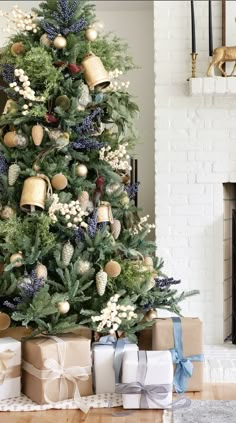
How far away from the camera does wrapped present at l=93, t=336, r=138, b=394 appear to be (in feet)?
9.89

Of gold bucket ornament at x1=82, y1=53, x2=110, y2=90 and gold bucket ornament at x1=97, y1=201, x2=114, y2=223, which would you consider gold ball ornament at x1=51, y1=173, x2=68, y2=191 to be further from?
gold bucket ornament at x1=82, y1=53, x2=110, y2=90

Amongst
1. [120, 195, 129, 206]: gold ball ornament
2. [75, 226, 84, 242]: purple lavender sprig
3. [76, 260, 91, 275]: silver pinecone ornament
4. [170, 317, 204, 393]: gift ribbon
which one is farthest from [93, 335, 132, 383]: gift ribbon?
[120, 195, 129, 206]: gold ball ornament

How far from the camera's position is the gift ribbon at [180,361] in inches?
121

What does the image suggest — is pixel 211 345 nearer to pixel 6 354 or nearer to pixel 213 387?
pixel 213 387

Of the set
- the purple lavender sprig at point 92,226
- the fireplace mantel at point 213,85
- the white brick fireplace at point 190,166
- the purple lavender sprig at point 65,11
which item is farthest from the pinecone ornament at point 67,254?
the fireplace mantel at point 213,85

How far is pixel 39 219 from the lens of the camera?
3.04 meters

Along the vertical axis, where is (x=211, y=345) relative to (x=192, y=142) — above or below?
below

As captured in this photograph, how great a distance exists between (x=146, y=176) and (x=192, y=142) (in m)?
0.52

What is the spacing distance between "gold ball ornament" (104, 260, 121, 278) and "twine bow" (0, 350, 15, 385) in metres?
0.51

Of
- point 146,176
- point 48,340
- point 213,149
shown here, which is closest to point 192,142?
point 213,149

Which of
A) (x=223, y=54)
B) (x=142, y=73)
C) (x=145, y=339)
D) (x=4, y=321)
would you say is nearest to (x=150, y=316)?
(x=145, y=339)

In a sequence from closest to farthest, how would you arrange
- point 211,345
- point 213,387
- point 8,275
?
1. point 8,275
2. point 213,387
3. point 211,345

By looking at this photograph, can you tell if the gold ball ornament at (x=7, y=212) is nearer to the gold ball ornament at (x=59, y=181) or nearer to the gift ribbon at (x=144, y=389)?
the gold ball ornament at (x=59, y=181)

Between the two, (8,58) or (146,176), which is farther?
(146,176)
